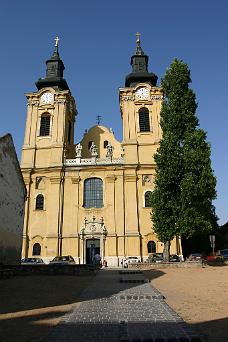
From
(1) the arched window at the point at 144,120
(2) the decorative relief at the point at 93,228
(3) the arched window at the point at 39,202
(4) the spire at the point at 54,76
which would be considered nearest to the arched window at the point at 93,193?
(2) the decorative relief at the point at 93,228

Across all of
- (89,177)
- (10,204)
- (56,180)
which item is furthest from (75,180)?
(10,204)

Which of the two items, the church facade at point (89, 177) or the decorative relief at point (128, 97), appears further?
the decorative relief at point (128, 97)

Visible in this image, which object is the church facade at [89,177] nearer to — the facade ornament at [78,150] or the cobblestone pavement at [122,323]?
the facade ornament at [78,150]

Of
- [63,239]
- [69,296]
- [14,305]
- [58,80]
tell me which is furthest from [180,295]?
[58,80]

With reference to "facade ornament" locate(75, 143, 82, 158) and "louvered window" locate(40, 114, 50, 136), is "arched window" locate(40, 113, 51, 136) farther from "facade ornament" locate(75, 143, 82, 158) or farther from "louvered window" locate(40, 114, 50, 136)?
"facade ornament" locate(75, 143, 82, 158)

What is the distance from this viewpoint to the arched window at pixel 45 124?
39.5 meters

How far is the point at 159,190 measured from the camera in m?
25.7

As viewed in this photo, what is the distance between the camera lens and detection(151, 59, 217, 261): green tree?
2461cm

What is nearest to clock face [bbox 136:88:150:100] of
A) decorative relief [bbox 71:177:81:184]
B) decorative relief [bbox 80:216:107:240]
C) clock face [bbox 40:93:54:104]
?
clock face [bbox 40:93:54:104]

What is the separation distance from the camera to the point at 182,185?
82.1 feet

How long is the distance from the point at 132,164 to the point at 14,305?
94.0 ft

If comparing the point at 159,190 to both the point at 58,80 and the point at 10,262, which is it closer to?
the point at 10,262

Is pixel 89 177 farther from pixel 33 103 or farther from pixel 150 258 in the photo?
pixel 33 103

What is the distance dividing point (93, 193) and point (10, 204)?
17607mm
